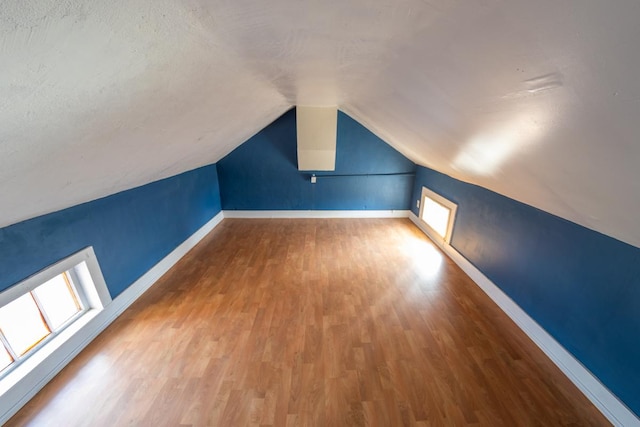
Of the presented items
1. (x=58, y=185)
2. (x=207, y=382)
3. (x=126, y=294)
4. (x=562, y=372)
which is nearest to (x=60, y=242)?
(x=58, y=185)

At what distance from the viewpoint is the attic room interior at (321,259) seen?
823 mm

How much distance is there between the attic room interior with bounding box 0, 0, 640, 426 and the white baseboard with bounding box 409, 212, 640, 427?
10 millimetres

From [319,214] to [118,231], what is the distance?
3.18 m

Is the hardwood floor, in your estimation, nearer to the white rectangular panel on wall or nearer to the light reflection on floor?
the light reflection on floor

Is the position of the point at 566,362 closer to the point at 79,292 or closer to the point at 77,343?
the point at 77,343

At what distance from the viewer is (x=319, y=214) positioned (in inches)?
195

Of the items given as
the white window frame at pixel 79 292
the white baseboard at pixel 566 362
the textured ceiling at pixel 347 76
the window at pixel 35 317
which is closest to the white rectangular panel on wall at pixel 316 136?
the textured ceiling at pixel 347 76

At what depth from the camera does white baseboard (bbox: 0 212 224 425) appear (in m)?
1.56

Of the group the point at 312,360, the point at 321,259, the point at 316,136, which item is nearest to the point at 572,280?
the point at 312,360

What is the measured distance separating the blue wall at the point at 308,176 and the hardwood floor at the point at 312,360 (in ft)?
6.42

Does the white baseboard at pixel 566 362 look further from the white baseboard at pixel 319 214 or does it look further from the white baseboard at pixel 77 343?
the white baseboard at pixel 77 343

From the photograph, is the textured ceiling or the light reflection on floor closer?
the textured ceiling

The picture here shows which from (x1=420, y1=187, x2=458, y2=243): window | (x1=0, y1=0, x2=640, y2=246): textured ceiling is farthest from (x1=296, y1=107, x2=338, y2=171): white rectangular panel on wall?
(x1=420, y1=187, x2=458, y2=243): window

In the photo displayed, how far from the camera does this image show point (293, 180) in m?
4.76
